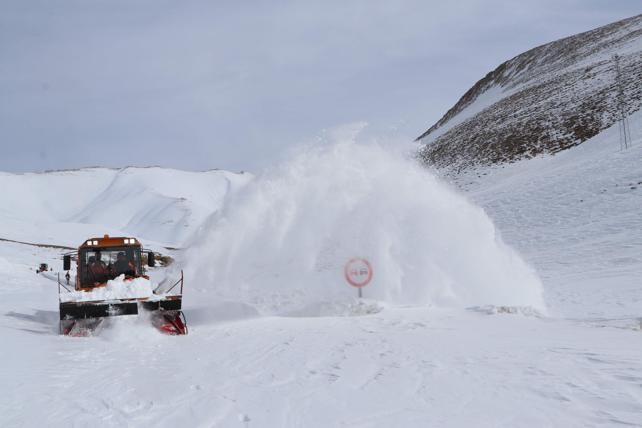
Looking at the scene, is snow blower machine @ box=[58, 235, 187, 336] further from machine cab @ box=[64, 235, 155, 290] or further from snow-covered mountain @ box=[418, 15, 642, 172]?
snow-covered mountain @ box=[418, 15, 642, 172]

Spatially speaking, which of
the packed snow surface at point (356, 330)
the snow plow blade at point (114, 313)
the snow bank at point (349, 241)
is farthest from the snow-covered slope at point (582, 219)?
the snow plow blade at point (114, 313)

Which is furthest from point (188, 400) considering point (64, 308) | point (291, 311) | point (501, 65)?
point (501, 65)

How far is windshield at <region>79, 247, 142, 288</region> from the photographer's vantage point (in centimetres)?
1248

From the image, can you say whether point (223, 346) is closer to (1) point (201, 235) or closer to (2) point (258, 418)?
(2) point (258, 418)

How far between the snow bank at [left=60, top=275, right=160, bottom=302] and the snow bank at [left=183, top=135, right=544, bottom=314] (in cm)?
215

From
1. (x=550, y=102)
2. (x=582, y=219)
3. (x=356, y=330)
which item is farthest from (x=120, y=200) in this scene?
(x=356, y=330)

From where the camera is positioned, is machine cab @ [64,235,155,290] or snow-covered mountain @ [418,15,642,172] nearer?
machine cab @ [64,235,155,290]

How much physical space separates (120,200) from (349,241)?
121 metres

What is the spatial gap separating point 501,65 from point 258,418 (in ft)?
309

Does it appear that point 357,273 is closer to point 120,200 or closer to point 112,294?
point 112,294

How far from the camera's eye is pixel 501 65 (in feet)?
293

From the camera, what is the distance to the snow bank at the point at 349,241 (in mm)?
12680

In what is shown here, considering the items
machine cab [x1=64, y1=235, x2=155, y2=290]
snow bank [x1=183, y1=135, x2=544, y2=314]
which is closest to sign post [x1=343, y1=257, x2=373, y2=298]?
snow bank [x1=183, y1=135, x2=544, y2=314]

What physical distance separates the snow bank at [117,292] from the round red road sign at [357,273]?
424 cm
